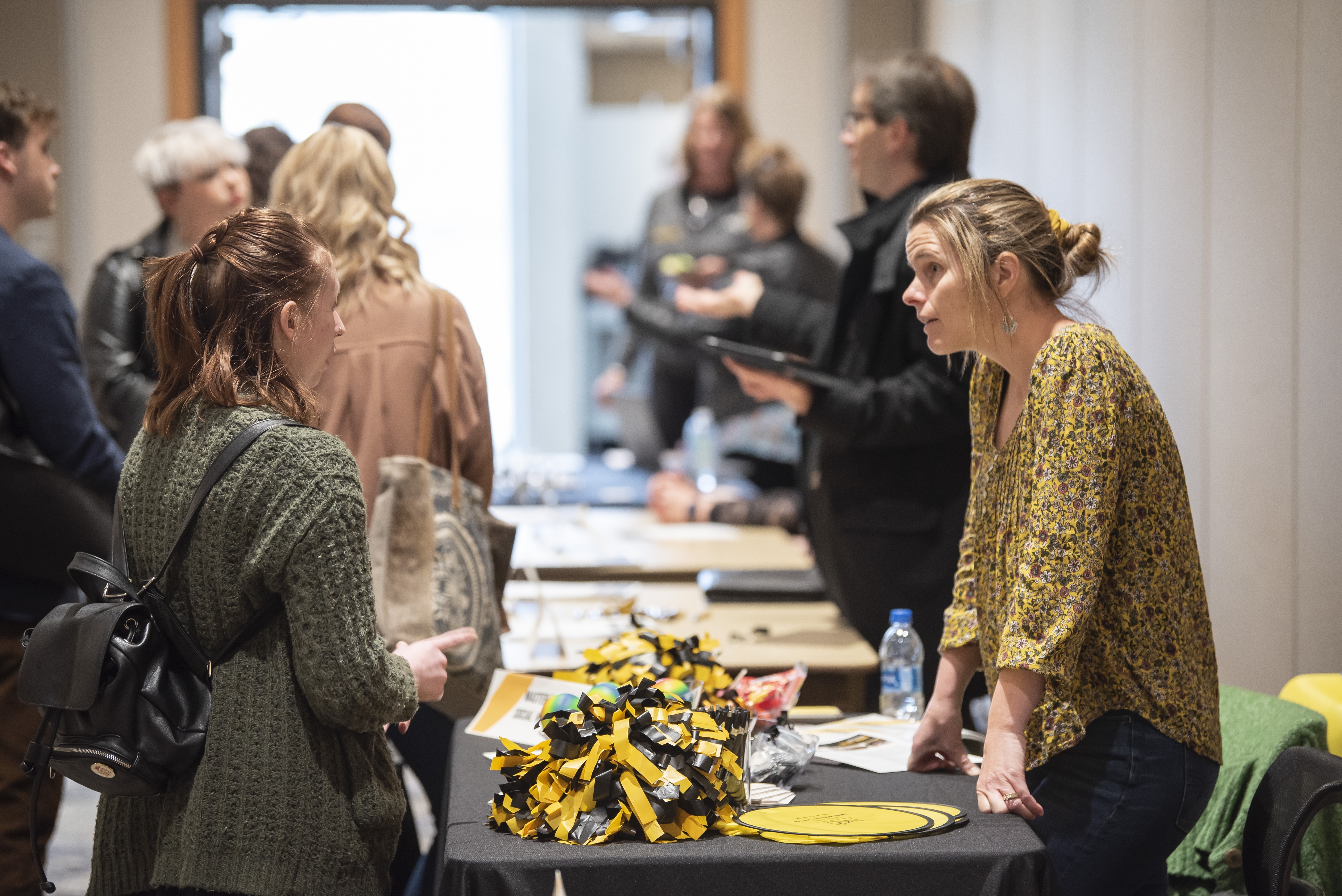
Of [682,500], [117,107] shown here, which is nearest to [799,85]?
[682,500]

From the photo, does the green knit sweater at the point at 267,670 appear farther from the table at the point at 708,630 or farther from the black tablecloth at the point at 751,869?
the table at the point at 708,630

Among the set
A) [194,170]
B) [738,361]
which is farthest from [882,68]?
[194,170]

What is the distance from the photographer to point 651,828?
4.49 ft

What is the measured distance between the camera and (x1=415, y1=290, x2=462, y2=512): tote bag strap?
2.10 m

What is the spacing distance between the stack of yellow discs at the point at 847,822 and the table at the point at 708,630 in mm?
528

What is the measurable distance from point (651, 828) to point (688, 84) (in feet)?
32.4

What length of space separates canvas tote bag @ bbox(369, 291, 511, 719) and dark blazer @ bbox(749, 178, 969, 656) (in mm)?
836

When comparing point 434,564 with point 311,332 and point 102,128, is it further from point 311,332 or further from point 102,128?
point 102,128

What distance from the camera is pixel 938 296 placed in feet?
5.28

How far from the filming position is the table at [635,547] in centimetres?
348

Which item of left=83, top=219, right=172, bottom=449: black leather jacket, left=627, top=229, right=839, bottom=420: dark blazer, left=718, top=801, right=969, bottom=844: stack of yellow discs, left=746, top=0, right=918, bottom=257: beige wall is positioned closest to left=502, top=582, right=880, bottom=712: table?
left=718, top=801, right=969, bottom=844: stack of yellow discs

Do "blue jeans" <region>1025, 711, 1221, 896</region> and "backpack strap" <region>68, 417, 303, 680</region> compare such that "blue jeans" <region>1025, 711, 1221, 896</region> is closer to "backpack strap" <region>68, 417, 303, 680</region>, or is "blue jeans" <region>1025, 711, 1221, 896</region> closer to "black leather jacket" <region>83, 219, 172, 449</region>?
"backpack strap" <region>68, 417, 303, 680</region>

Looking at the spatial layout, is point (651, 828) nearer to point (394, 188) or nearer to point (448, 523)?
point (448, 523)

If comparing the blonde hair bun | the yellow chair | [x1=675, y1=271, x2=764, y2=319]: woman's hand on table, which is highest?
the blonde hair bun
